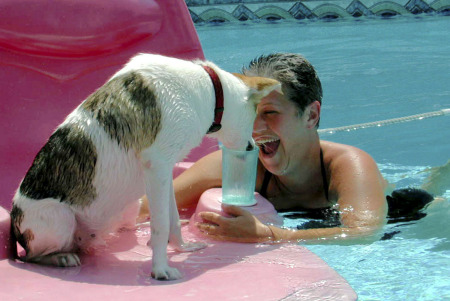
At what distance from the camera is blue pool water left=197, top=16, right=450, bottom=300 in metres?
2.39

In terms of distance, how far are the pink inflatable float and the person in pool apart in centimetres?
20

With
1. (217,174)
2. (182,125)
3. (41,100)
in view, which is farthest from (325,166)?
(41,100)

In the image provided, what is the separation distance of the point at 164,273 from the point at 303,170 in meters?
1.11

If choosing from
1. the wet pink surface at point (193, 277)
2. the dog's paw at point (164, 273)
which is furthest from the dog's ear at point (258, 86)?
the dog's paw at point (164, 273)

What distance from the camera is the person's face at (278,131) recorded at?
8.64 feet

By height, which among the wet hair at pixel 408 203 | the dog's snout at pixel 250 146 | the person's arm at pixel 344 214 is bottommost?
the wet hair at pixel 408 203

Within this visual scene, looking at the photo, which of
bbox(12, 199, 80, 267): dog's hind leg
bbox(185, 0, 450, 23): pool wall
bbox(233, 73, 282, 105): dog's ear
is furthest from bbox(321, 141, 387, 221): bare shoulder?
bbox(185, 0, 450, 23): pool wall

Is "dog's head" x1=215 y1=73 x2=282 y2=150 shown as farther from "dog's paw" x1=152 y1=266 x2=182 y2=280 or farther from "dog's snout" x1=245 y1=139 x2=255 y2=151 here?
"dog's paw" x1=152 y1=266 x2=182 y2=280

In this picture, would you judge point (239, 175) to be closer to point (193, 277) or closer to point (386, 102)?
point (193, 277)

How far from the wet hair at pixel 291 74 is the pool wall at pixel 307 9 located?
6.91 metres

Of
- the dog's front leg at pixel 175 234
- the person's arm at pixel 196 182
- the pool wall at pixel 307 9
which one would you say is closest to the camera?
the dog's front leg at pixel 175 234

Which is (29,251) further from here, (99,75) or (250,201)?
(99,75)

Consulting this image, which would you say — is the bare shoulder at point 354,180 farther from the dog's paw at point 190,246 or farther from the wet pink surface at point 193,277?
the dog's paw at point 190,246

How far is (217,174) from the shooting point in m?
2.75
